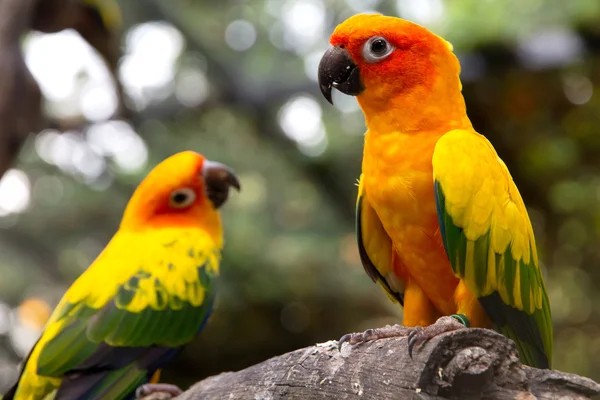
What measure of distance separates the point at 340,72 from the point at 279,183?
8.85ft

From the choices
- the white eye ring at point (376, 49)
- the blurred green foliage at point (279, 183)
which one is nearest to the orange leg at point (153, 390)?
the white eye ring at point (376, 49)

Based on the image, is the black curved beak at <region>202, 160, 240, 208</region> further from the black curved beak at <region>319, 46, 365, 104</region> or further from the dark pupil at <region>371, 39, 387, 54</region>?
the dark pupil at <region>371, 39, 387, 54</region>

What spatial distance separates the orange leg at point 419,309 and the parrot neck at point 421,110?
0.44 m

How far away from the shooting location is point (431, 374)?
3.90 ft

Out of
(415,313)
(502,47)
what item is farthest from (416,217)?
(502,47)

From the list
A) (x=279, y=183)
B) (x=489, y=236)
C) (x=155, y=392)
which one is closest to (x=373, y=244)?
(x=489, y=236)

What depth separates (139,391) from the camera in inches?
88.3

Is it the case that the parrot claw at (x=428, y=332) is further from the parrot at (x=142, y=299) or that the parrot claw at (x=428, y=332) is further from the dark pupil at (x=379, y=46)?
the parrot at (x=142, y=299)

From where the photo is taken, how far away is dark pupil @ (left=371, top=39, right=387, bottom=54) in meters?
1.79

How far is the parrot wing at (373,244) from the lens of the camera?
6.22 feet

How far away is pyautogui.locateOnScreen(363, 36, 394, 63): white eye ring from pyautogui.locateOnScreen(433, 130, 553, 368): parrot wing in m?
0.29

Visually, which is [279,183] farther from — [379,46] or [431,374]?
[431,374]

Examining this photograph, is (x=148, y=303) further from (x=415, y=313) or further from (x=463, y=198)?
(x=463, y=198)

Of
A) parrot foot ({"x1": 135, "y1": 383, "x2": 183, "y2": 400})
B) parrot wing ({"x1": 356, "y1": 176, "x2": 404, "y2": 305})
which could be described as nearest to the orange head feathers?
parrot wing ({"x1": 356, "y1": 176, "x2": 404, "y2": 305})
